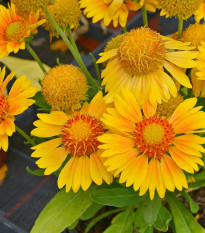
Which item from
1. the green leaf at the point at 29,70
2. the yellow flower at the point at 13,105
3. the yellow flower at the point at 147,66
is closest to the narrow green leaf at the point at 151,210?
the yellow flower at the point at 147,66

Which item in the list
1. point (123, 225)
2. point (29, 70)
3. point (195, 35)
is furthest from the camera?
point (29, 70)

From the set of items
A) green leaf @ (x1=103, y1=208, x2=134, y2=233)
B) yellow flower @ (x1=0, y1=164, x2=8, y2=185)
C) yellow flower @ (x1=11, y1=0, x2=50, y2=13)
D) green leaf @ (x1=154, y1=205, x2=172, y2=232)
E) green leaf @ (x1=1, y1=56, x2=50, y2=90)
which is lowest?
yellow flower @ (x1=0, y1=164, x2=8, y2=185)

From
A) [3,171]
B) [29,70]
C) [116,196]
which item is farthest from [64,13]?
[3,171]

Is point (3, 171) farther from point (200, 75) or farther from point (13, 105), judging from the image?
point (200, 75)

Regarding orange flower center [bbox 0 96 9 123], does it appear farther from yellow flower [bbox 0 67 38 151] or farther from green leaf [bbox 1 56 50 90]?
green leaf [bbox 1 56 50 90]

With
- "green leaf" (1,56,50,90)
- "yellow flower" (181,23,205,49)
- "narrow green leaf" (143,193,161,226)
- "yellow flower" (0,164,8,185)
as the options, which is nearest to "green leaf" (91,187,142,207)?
"narrow green leaf" (143,193,161,226)

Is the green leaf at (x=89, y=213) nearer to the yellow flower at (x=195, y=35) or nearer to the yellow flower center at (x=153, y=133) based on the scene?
the yellow flower center at (x=153, y=133)
